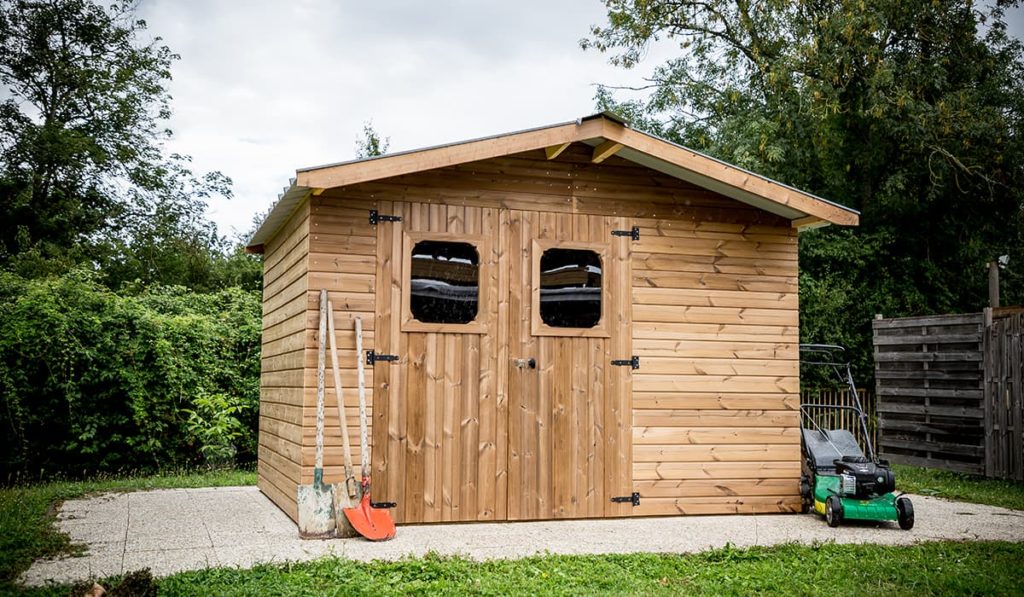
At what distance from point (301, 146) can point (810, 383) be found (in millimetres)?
14631

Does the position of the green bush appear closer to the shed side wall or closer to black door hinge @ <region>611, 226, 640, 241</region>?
the shed side wall

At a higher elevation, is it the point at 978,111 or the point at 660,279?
the point at 978,111

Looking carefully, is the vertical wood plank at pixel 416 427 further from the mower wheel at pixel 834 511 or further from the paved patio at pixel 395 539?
the mower wheel at pixel 834 511

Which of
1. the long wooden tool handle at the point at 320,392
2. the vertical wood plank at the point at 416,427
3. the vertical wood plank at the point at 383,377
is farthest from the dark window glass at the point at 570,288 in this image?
the long wooden tool handle at the point at 320,392

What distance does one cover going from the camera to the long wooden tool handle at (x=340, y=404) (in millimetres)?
5766

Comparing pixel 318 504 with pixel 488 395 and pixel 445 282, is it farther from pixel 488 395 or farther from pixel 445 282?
pixel 445 282

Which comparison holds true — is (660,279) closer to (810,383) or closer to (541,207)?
(541,207)

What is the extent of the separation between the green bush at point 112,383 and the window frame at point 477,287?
12.9ft

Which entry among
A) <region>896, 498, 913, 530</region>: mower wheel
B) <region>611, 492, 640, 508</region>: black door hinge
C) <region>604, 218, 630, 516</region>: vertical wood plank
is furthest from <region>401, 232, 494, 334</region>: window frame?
<region>896, 498, 913, 530</region>: mower wheel

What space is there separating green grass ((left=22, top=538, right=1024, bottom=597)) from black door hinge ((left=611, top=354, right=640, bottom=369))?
186 centimetres

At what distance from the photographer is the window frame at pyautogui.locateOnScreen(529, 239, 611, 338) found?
6598 millimetres

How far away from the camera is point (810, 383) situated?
13.4 m

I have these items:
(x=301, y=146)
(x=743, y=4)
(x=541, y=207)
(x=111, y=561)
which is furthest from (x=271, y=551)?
(x=301, y=146)

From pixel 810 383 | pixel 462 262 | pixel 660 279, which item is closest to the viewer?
pixel 462 262
